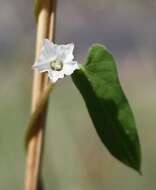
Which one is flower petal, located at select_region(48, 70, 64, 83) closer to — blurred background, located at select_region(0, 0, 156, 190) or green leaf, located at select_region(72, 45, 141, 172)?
green leaf, located at select_region(72, 45, 141, 172)

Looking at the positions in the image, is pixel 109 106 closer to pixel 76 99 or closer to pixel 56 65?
pixel 56 65

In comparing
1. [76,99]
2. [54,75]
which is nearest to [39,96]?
[54,75]

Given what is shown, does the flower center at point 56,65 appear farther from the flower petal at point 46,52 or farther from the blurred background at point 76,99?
the blurred background at point 76,99

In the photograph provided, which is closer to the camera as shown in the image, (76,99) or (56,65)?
(56,65)

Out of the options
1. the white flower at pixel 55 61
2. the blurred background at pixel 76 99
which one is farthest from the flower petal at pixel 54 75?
the blurred background at pixel 76 99

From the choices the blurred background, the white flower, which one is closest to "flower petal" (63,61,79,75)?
the white flower

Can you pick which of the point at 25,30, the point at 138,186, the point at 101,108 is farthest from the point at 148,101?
the point at 101,108

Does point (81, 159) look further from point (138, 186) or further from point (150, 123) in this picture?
point (150, 123)
